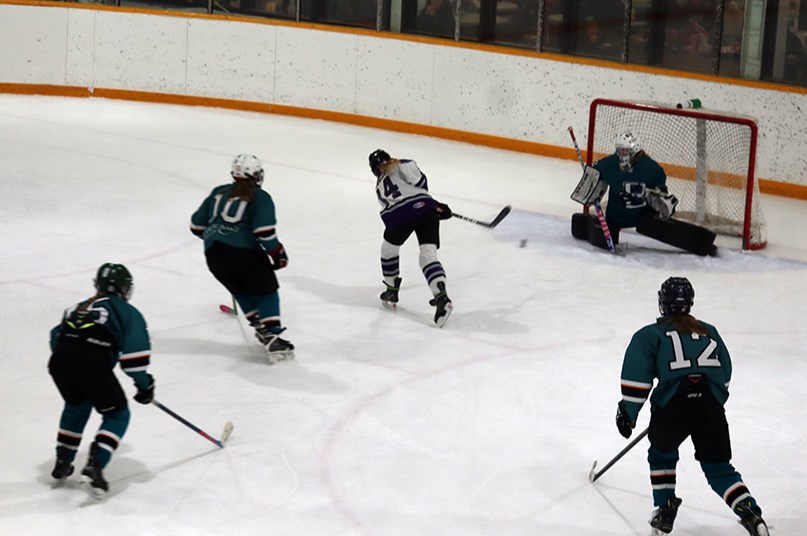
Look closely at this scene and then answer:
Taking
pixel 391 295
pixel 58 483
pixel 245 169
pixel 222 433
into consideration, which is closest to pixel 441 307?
pixel 391 295

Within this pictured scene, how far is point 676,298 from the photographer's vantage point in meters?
4.21

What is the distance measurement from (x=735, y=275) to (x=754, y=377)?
186 centimetres

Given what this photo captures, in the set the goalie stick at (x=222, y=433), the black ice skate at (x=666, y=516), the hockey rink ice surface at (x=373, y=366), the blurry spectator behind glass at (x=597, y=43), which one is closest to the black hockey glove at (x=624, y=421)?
the black ice skate at (x=666, y=516)

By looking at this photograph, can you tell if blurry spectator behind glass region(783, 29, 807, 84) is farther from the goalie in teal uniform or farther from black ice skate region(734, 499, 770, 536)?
black ice skate region(734, 499, 770, 536)

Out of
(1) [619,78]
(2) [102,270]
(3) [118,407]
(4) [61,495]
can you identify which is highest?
(1) [619,78]

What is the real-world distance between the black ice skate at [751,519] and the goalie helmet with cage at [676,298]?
2.08 ft

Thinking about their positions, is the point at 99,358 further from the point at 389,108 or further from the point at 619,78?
the point at 389,108

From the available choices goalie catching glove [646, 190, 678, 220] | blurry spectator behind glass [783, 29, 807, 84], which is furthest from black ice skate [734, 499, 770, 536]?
blurry spectator behind glass [783, 29, 807, 84]

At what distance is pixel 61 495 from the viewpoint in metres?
4.49

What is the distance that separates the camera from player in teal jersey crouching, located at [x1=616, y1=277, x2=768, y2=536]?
4.14 meters

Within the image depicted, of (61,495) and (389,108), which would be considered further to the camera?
(389,108)

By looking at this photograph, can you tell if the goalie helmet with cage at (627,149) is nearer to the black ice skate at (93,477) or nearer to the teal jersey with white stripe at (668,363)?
the teal jersey with white stripe at (668,363)

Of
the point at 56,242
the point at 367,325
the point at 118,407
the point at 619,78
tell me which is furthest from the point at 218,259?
the point at 619,78

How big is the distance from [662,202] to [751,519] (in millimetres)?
4157
